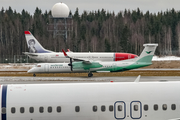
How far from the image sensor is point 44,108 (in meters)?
10.7

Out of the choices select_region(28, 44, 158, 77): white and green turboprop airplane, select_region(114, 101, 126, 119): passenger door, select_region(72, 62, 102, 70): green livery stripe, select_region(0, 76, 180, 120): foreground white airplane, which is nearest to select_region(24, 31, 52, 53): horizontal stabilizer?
select_region(28, 44, 158, 77): white and green turboprop airplane

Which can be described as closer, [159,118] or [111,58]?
[159,118]

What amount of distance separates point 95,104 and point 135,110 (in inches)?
50.4

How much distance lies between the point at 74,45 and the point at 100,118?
3784 inches

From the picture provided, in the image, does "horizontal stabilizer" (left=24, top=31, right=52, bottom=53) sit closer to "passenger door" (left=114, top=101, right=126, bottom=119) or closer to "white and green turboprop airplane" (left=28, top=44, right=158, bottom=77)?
"white and green turboprop airplane" (left=28, top=44, right=158, bottom=77)

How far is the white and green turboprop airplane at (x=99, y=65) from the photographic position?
44294 mm

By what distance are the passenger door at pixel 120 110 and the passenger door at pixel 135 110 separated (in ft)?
0.83

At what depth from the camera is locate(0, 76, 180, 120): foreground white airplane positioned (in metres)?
10.6

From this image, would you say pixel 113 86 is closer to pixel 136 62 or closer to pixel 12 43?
pixel 136 62

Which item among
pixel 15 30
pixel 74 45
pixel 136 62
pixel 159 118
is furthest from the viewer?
pixel 15 30

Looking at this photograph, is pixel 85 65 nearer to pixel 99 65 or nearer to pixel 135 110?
pixel 99 65

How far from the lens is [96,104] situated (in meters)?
10.6

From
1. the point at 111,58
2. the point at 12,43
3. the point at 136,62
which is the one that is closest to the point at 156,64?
the point at 111,58

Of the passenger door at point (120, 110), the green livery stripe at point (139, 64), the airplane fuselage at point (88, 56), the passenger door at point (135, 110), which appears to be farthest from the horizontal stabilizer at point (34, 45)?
the passenger door at point (135, 110)
